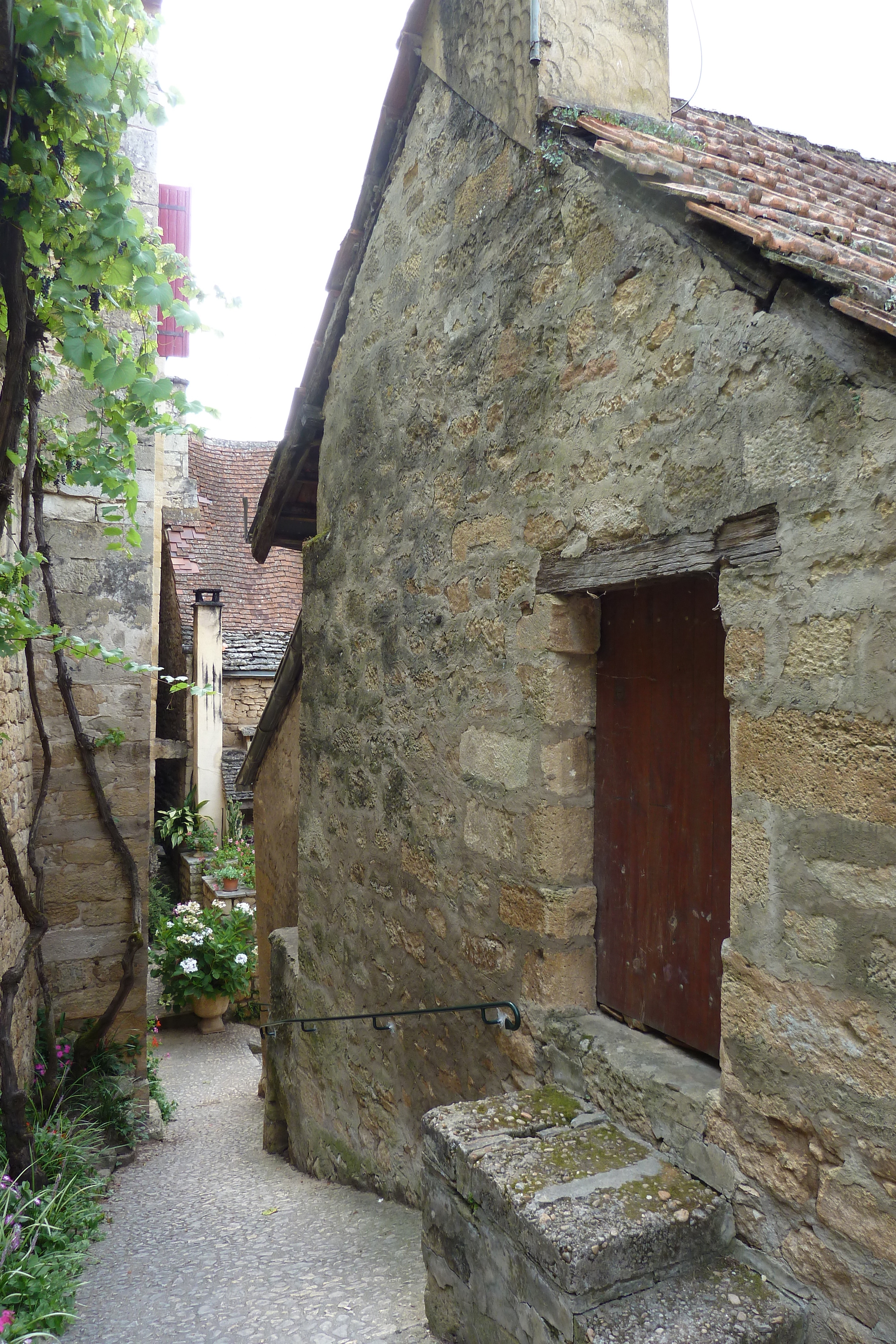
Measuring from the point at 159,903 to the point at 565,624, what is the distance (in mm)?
9449

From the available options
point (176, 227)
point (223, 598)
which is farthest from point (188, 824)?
point (176, 227)

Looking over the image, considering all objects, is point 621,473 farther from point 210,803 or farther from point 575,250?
point 210,803

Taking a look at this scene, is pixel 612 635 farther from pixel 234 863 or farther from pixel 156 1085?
pixel 234 863

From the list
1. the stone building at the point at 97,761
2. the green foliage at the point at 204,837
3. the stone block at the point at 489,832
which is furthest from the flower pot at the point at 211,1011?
the stone block at the point at 489,832

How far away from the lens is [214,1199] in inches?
175

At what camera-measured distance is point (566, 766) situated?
2.73 m

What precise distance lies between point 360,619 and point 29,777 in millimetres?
2654

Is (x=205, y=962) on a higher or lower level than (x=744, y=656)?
lower

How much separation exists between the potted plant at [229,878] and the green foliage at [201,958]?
29.7 inches

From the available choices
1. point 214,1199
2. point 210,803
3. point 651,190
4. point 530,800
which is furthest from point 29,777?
point 210,803

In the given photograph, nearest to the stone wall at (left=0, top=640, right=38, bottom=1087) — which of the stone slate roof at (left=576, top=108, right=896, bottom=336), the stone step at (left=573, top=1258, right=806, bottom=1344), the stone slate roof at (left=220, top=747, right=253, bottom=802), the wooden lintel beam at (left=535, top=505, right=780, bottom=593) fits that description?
the wooden lintel beam at (left=535, top=505, right=780, bottom=593)

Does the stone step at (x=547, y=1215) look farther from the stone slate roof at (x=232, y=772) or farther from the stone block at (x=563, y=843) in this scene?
the stone slate roof at (x=232, y=772)

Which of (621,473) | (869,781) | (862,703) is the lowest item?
(869,781)

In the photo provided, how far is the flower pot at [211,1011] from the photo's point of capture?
891 centimetres
